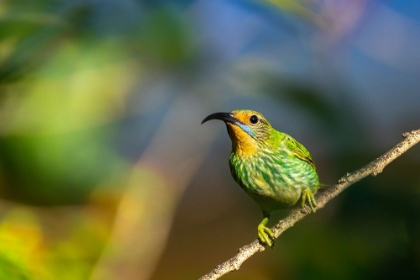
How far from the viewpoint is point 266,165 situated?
0.94 m

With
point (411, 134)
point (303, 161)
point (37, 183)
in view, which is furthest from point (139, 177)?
point (411, 134)

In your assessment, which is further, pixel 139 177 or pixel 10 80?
pixel 139 177

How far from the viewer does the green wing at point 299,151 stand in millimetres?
933

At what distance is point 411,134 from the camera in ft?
2.09

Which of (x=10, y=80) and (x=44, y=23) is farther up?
(x=44, y=23)

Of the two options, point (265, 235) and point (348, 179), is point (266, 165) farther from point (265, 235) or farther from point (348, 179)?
point (348, 179)

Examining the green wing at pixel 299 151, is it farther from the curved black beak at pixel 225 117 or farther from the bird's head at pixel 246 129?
the curved black beak at pixel 225 117

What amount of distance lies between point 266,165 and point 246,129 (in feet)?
0.31

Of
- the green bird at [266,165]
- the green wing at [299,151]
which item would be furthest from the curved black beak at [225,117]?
the green wing at [299,151]

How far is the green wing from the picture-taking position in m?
0.93

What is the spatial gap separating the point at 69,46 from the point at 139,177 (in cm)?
66

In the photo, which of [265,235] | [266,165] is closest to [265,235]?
[265,235]

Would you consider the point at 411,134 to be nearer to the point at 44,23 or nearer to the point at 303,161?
the point at 303,161

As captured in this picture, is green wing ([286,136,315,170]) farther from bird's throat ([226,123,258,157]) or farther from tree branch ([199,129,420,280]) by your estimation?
tree branch ([199,129,420,280])
